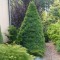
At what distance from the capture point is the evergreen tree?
1112 centimetres

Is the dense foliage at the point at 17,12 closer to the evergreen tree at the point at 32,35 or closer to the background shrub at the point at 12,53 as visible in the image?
the evergreen tree at the point at 32,35

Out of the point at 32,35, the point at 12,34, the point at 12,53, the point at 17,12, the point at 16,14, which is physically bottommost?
the point at 12,34

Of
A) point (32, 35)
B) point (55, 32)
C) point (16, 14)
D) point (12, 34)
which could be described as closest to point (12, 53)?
point (32, 35)

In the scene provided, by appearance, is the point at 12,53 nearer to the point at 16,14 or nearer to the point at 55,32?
the point at 55,32

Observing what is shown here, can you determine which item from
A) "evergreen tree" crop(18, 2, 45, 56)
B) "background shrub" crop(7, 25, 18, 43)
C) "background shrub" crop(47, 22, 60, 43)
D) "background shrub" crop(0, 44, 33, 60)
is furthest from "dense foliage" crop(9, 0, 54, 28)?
"background shrub" crop(0, 44, 33, 60)

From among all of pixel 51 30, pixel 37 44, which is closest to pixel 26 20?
pixel 37 44

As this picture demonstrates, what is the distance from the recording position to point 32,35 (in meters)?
11.2

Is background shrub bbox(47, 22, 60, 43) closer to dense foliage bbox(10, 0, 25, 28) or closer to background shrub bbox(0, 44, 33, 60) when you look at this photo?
dense foliage bbox(10, 0, 25, 28)

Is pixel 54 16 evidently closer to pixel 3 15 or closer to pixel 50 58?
pixel 3 15

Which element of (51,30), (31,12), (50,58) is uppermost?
(31,12)

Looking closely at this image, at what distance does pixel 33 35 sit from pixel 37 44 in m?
0.44

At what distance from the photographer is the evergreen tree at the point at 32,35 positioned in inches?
438

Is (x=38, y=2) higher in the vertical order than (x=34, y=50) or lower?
higher

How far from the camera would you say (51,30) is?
14008 mm
